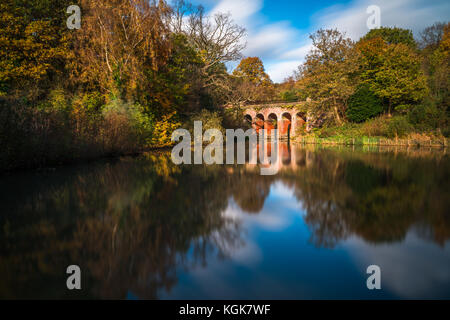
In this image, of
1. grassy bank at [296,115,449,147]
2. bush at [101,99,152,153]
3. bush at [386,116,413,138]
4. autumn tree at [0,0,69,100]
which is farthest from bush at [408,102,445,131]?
autumn tree at [0,0,69,100]

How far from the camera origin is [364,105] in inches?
964

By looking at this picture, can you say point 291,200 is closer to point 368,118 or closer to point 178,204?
point 178,204

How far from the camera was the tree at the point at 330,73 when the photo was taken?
24.7m

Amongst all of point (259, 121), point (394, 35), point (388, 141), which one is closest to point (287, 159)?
point (388, 141)

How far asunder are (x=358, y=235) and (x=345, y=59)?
26.3 meters

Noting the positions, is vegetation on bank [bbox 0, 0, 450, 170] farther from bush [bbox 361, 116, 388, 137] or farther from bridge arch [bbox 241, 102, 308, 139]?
bridge arch [bbox 241, 102, 308, 139]

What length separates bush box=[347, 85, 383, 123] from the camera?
79.7 ft

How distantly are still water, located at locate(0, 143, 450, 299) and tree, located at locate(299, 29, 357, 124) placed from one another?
859 inches

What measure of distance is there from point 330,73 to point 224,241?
25.9 metres

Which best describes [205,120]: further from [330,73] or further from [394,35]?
[394,35]

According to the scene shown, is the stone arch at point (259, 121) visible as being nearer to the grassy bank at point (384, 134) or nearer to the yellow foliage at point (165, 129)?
the grassy bank at point (384, 134)

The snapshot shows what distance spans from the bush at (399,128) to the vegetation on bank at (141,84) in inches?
2.5

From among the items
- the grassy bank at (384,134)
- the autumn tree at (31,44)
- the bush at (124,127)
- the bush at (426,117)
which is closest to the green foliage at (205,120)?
the bush at (124,127)
